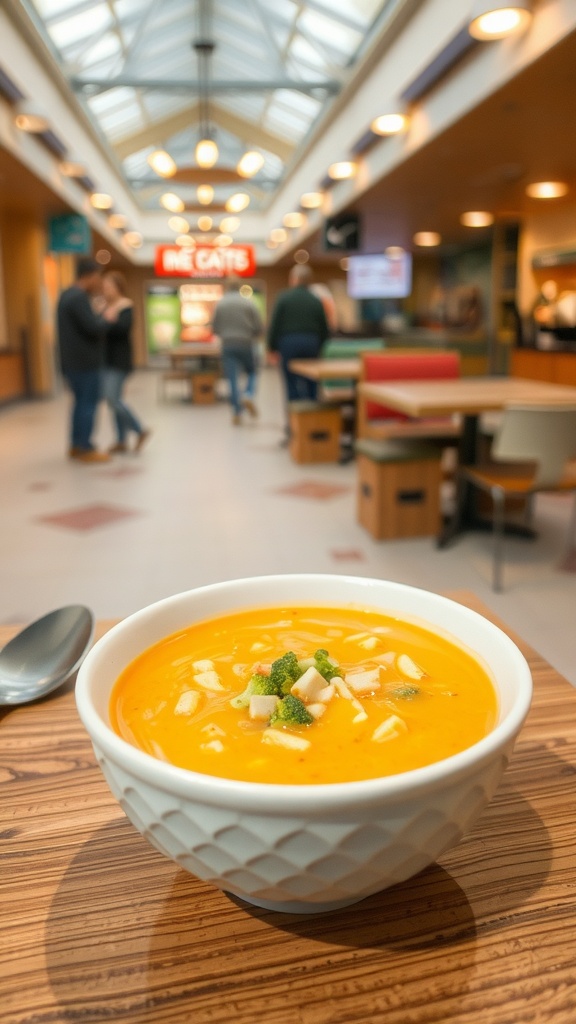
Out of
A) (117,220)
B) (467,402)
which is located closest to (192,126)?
(117,220)

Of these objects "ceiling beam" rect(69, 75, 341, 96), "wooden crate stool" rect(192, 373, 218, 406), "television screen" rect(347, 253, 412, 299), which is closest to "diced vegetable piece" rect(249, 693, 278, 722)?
"ceiling beam" rect(69, 75, 341, 96)

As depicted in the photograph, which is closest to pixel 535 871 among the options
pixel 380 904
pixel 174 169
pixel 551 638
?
pixel 380 904

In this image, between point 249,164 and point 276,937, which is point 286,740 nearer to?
point 276,937

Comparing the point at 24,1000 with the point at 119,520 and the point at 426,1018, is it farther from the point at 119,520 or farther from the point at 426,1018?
the point at 119,520

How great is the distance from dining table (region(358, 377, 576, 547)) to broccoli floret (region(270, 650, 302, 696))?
9.17 feet

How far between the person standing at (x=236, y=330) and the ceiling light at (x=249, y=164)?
3.74ft

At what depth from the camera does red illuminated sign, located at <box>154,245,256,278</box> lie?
1593cm

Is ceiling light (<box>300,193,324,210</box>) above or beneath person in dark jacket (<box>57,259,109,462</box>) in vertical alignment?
above

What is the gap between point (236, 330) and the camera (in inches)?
326

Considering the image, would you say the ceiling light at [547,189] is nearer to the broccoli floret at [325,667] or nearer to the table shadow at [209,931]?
the broccoli floret at [325,667]

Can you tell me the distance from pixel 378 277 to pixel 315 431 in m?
12.0

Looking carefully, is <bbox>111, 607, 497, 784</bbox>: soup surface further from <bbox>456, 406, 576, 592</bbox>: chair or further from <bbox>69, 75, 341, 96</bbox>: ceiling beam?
<bbox>69, 75, 341, 96</bbox>: ceiling beam

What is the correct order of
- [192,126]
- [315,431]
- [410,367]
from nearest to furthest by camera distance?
[410,367] < [315,431] < [192,126]

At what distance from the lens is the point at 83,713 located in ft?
1.55
